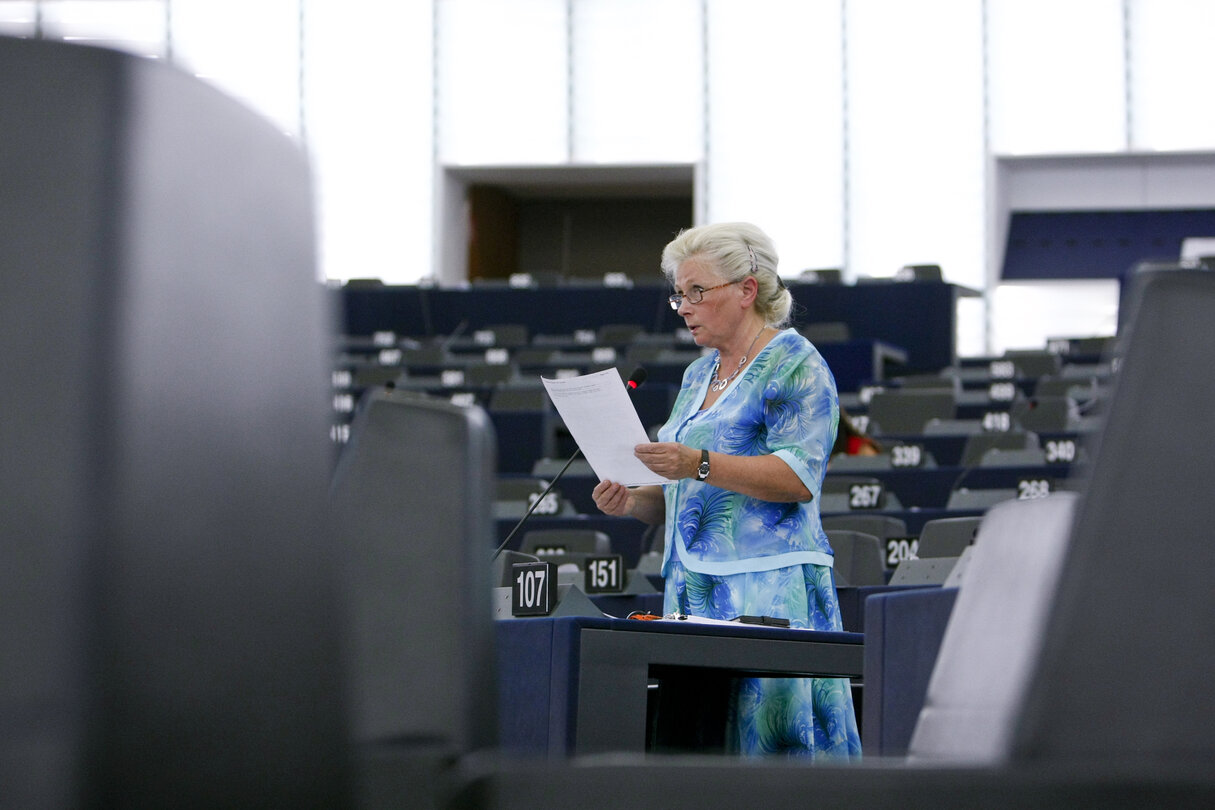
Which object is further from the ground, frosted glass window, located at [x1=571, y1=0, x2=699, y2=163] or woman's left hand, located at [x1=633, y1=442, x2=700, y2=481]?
frosted glass window, located at [x1=571, y1=0, x2=699, y2=163]

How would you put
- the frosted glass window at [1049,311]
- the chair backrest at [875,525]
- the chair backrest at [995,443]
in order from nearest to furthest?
the chair backrest at [875,525] < the chair backrest at [995,443] < the frosted glass window at [1049,311]

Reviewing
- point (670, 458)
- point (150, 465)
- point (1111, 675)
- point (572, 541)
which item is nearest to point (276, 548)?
point (150, 465)

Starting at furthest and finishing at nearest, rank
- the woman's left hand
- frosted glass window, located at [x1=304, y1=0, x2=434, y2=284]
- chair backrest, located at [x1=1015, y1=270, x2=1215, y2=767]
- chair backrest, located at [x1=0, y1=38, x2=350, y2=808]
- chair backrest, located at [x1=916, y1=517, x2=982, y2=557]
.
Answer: frosted glass window, located at [x1=304, y1=0, x2=434, y2=284], chair backrest, located at [x1=916, y1=517, x2=982, y2=557], the woman's left hand, chair backrest, located at [x1=1015, y1=270, x2=1215, y2=767], chair backrest, located at [x1=0, y1=38, x2=350, y2=808]

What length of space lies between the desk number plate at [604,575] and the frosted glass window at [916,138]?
1254 centimetres

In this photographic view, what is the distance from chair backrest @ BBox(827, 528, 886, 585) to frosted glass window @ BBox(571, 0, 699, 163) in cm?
1247

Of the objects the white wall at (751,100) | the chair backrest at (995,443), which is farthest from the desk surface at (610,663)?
the white wall at (751,100)

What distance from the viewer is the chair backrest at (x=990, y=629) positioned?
2.84ft

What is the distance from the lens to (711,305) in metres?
2.27

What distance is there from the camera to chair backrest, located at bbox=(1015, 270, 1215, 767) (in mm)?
660

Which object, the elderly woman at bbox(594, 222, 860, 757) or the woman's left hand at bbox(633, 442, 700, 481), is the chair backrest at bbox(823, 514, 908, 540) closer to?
the elderly woman at bbox(594, 222, 860, 757)

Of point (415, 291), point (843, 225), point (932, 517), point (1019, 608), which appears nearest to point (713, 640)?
point (1019, 608)

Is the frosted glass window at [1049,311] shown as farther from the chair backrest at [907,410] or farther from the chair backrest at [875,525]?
the chair backrest at [875,525]

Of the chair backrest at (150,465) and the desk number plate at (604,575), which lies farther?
the desk number plate at (604,575)

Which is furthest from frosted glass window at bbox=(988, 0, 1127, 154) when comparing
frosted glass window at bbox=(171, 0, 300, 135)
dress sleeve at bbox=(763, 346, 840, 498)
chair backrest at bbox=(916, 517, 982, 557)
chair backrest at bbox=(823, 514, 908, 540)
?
dress sleeve at bbox=(763, 346, 840, 498)
